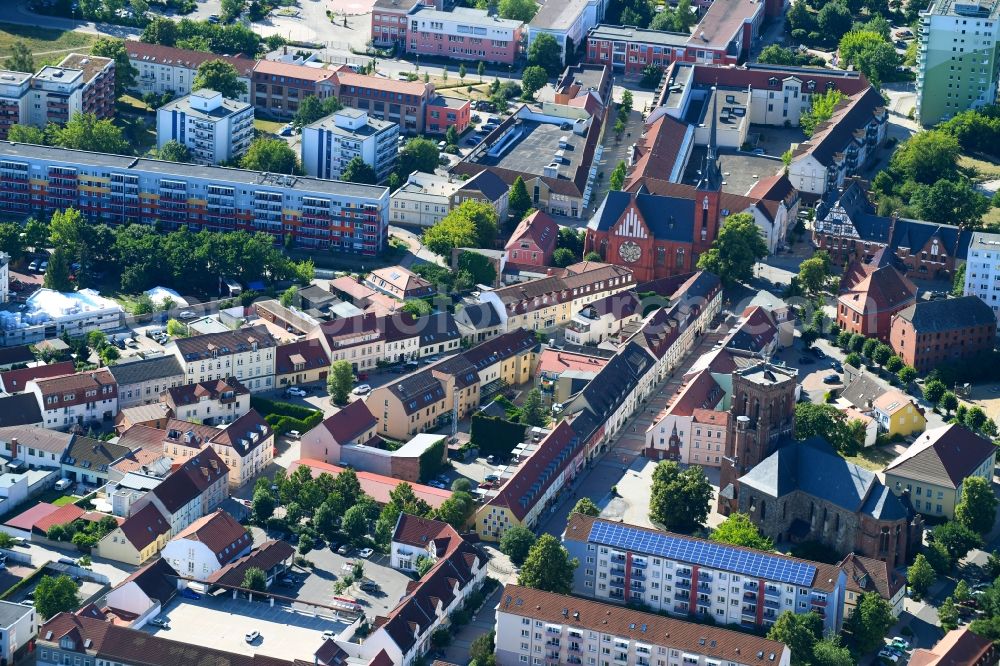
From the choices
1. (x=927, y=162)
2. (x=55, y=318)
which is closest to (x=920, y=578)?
(x=55, y=318)

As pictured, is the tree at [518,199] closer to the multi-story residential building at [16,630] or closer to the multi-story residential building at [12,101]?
the multi-story residential building at [12,101]

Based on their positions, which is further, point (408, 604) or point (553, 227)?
point (553, 227)

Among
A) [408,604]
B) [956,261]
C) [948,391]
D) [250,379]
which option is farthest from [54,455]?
[956,261]

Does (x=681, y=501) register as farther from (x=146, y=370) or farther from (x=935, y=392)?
(x=146, y=370)

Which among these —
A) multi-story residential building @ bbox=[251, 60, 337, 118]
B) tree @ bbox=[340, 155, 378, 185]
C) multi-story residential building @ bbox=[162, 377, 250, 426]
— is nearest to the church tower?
multi-story residential building @ bbox=[162, 377, 250, 426]

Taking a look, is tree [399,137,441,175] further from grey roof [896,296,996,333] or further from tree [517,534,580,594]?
tree [517,534,580,594]

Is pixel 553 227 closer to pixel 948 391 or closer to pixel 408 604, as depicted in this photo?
pixel 948 391

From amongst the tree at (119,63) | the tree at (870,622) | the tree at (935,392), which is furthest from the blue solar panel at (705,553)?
the tree at (119,63)
